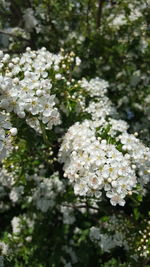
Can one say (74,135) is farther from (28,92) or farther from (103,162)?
(28,92)

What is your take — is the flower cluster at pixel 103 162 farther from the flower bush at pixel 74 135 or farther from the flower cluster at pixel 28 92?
the flower cluster at pixel 28 92

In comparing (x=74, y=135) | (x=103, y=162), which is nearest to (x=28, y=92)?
(x=74, y=135)

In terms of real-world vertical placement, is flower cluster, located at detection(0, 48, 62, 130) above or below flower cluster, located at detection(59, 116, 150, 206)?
above

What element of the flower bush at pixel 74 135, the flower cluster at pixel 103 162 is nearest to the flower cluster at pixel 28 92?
the flower bush at pixel 74 135

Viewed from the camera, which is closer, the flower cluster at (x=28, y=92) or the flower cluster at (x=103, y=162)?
the flower cluster at (x=28, y=92)

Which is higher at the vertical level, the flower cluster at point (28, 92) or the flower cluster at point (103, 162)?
the flower cluster at point (28, 92)

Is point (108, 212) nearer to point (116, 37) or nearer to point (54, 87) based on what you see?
point (54, 87)

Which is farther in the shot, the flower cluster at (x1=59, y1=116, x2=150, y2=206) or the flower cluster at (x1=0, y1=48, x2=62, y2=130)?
the flower cluster at (x1=59, y1=116, x2=150, y2=206)

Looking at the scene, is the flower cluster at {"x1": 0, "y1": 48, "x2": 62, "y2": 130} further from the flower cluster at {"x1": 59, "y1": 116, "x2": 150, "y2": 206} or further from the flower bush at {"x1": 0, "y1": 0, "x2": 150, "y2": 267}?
the flower cluster at {"x1": 59, "y1": 116, "x2": 150, "y2": 206}

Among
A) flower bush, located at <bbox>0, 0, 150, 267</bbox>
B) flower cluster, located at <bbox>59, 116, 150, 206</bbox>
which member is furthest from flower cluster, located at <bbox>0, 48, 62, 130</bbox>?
flower cluster, located at <bbox>59, 116, 150, 206</bbox>

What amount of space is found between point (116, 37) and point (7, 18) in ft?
6.78

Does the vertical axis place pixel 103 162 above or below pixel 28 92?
below

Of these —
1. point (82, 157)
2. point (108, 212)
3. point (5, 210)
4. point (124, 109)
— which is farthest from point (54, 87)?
point (5, 210)

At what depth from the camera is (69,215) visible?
17.6 ft
